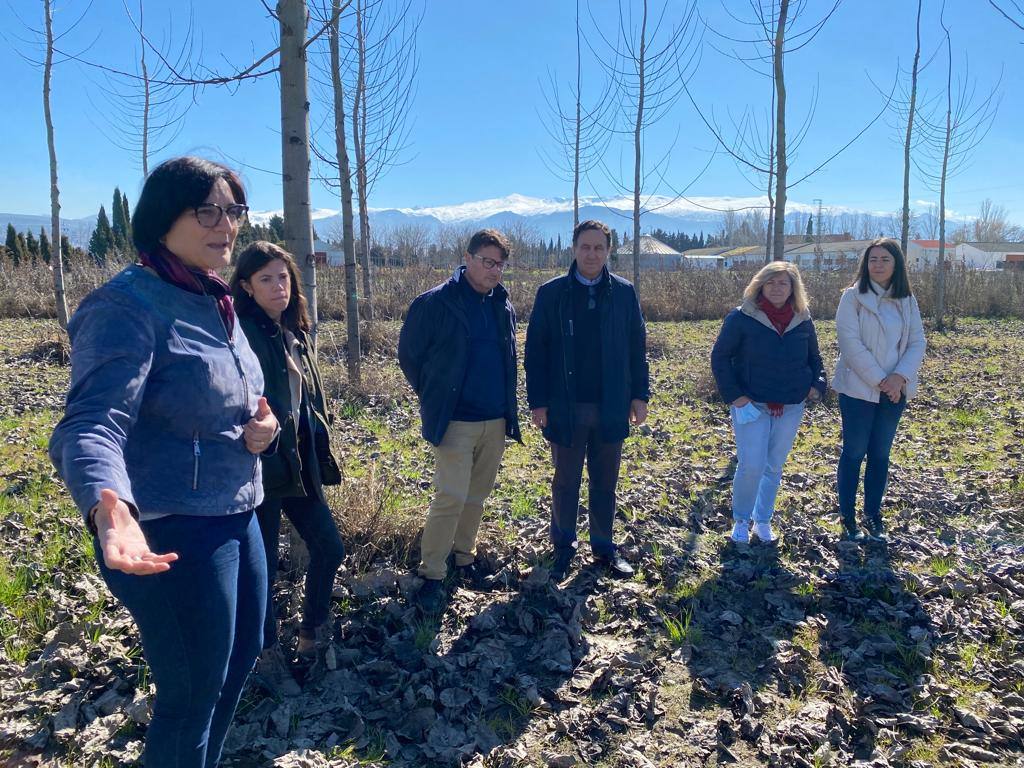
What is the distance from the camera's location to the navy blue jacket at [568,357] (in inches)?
154

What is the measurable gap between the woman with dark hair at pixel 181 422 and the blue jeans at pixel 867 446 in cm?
408

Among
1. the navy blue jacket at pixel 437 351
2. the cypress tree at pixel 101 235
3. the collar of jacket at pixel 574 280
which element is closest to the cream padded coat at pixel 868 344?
the collar of jacket at pixel 574 280

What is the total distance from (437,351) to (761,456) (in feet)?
7.81

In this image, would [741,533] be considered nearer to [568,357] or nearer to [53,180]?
[568,357]

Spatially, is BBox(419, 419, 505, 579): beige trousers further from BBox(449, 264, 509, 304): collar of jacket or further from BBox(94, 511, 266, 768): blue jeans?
BBox(94, 511, 266, 768): blue jeans

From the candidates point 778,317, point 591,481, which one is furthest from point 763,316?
point 591,481

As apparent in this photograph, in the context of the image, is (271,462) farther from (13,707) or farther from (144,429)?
(13,707)

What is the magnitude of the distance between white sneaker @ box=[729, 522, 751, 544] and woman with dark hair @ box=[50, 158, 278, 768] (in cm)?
358

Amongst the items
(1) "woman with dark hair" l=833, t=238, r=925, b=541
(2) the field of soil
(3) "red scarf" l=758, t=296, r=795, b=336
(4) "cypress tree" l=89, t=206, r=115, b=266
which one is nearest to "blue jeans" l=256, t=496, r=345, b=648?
(2) the field of soil

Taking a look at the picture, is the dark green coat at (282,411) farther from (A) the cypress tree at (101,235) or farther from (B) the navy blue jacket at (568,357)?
(A) the cypress tree at (101,235)

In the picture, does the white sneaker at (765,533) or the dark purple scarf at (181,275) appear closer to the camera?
the dark purple scarf at (181,275)

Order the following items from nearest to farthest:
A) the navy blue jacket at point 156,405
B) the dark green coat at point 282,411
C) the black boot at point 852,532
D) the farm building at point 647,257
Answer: the navy blue jacket at point 156,405
the dark green coat at point 282,411
the black boot at point 852,532
the farm building at point 647,257

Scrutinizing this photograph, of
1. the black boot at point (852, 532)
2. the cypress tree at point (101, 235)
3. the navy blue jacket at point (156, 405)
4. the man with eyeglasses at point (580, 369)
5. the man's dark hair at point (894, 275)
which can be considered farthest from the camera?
the cypress tree at point (101, 235)

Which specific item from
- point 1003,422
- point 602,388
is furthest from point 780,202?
point 602,388
